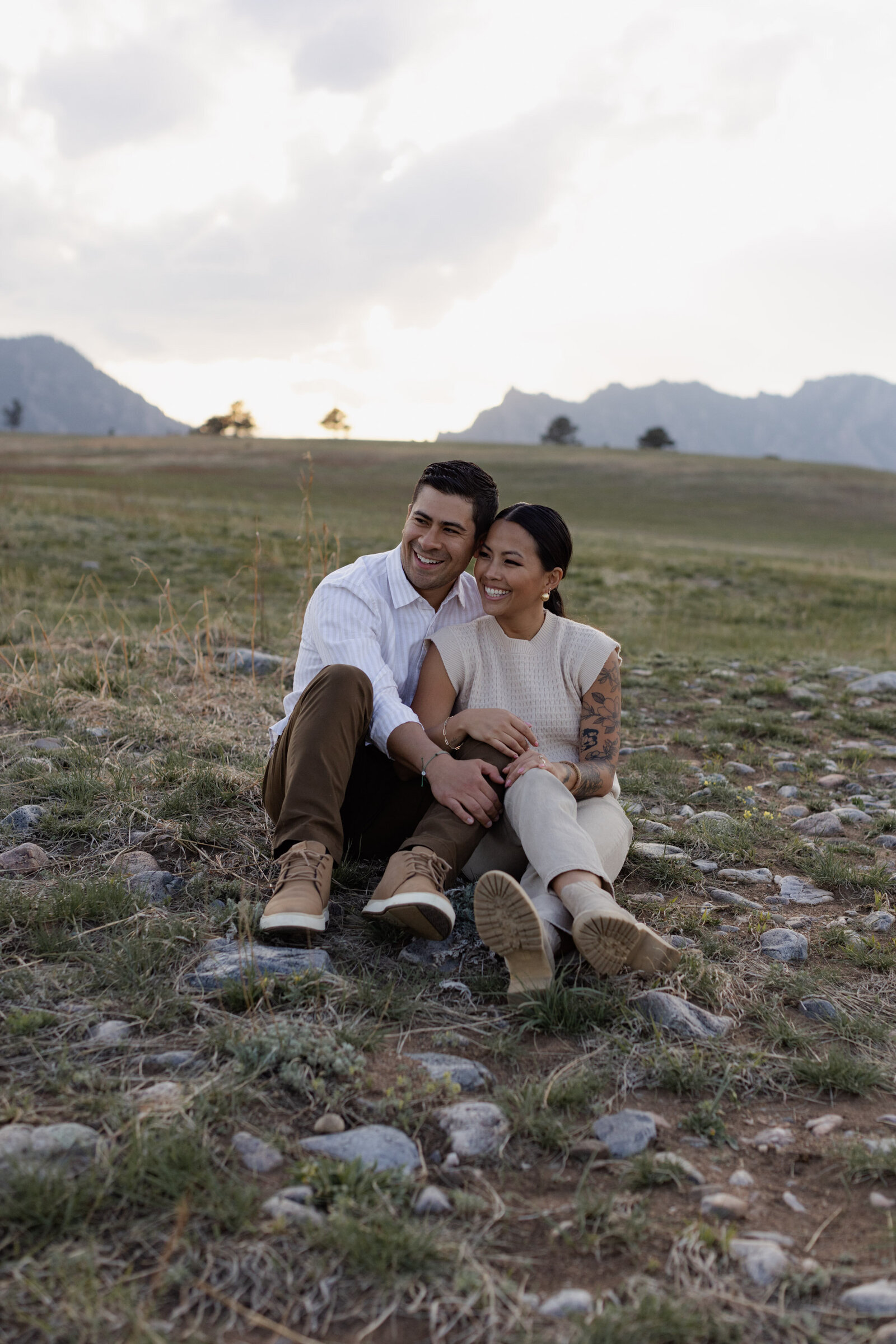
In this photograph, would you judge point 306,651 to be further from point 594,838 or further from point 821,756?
point 821,756

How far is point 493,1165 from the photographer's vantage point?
232 centimetres

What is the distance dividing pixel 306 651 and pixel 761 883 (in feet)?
8.25

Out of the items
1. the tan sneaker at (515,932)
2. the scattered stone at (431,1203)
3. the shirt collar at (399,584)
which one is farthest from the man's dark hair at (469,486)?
the scattered stone at (431,1203)

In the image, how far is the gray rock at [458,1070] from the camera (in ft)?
Answer: 8.61

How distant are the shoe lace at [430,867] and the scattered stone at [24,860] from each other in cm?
163

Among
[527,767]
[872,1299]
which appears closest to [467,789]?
[527,767]

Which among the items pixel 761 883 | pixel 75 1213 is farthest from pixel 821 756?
pixel 75 1213

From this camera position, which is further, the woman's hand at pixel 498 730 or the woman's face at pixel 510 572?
the woman's face at pixel 510 572

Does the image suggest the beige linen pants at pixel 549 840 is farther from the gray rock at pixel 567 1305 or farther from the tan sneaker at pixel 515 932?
the gray rock at pixel 567 1305

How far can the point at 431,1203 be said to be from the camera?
6.95ft

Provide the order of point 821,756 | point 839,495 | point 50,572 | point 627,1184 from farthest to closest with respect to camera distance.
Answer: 1. point 839,495
2. point 50,572
3. point 821,756
4. point 627,1184

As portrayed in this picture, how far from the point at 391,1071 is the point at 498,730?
158 centimetres

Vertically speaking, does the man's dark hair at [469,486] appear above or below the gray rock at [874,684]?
above

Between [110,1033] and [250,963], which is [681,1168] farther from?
[110,1033]
